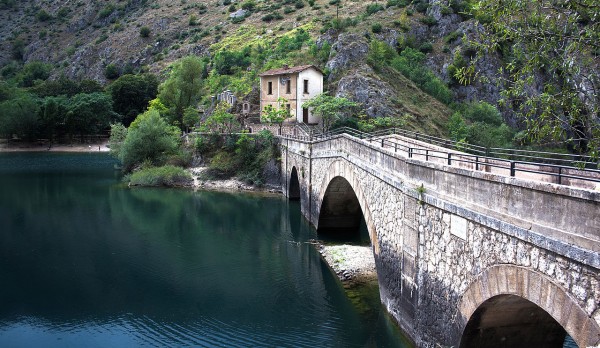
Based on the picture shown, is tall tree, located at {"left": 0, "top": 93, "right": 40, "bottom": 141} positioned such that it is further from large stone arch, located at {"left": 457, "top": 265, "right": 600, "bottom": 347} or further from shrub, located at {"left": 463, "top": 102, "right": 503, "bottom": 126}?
large stone arch, located at {"left": 457, "top": 265, "right": 600, "bottom": 347}

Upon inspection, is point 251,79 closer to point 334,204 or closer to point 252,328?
point 334,204

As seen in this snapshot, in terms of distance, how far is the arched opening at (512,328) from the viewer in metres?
11.8

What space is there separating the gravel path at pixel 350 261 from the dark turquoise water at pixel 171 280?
A: 589 mm

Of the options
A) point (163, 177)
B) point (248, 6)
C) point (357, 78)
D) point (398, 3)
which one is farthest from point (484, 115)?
point (248, 6)

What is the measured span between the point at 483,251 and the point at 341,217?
2042cm

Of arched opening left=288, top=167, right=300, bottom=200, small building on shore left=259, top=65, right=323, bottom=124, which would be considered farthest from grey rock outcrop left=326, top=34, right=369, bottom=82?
arched opening left=288, top=167, right=300, bottom=200

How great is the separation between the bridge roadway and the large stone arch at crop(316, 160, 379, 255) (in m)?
0.16

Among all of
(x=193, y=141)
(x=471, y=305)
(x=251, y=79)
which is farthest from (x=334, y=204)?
(x=251, y=79)

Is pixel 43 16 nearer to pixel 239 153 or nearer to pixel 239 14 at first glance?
pixel 239 14

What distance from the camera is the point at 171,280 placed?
23906 mm

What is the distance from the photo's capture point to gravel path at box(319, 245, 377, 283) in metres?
23.2

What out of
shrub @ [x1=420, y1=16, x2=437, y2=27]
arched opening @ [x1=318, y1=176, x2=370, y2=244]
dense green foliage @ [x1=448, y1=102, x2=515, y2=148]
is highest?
shrub @ [x1=420, y1=16, x2=437, y2=27]

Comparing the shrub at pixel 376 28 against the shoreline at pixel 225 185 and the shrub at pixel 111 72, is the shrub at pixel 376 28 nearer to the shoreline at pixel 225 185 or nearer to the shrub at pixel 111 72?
the shoreline at pixel 225 185

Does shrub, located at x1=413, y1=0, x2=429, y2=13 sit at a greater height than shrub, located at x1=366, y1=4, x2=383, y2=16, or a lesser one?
lesser
